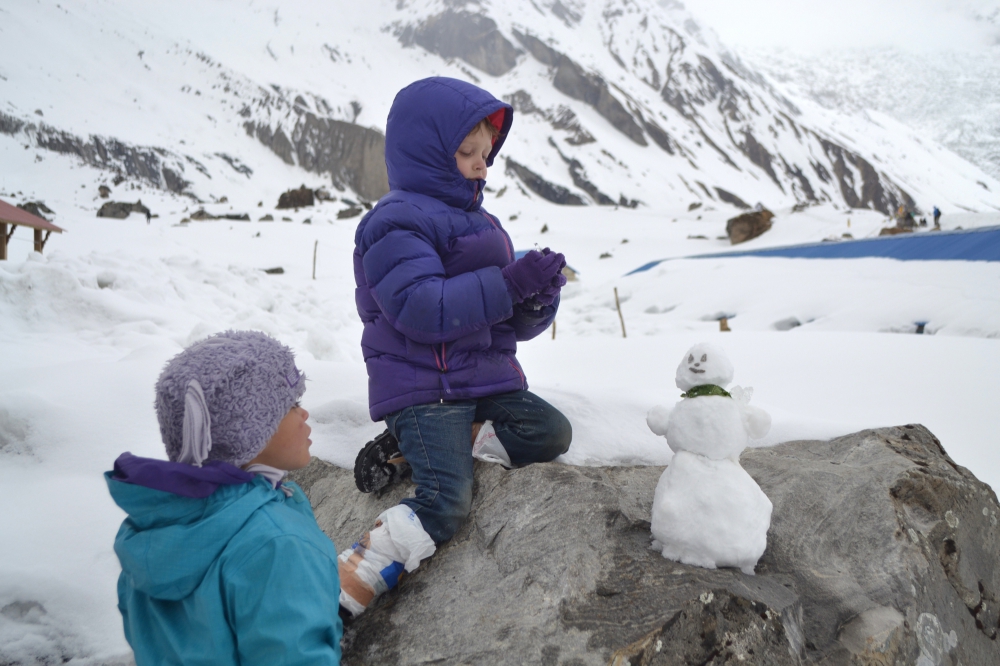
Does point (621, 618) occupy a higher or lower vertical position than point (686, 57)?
lower

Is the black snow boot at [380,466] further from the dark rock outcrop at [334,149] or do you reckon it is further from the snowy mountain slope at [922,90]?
the snowy mountain slope at [922,90]

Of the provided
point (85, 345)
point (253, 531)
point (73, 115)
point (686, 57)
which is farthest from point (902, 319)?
point (686, 57)

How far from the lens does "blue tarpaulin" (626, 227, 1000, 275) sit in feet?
27.0

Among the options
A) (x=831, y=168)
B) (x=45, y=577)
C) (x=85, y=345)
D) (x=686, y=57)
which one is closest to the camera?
(x=45, y=577)

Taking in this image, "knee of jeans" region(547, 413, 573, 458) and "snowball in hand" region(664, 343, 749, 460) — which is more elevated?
"snowball in hand" region(664, 343, 749, 460)

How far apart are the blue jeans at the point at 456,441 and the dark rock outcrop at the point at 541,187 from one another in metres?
47.5

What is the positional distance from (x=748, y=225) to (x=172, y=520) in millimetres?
20349

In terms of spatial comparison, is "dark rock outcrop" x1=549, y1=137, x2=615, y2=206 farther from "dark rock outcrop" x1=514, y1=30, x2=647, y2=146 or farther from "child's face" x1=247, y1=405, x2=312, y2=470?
"child's face" x1=247, y1=405, x2=312, y2=470

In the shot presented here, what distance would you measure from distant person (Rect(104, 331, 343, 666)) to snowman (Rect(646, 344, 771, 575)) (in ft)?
2.67

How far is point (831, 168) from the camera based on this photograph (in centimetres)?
6303

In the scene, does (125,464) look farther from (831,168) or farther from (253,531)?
(831,168)

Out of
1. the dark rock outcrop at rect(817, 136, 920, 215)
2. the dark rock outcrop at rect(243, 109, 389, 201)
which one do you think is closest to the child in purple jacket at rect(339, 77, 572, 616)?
the dark rock outcrop at rect(243, 109, 389, 201)

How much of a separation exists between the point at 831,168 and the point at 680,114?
1746 centimetres

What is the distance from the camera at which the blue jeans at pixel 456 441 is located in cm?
158
